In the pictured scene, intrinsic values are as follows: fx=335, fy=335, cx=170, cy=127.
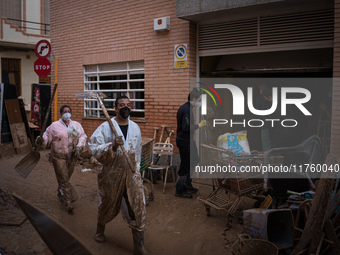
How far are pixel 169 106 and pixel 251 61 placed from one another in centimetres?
298

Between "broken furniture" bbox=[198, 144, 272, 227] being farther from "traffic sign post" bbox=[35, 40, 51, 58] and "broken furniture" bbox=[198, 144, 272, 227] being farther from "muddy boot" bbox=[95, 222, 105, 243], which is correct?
"traffic sign post" bbox=[35, 40, 51, 58]

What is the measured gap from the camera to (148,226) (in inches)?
214

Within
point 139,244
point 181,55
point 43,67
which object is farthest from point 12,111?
point 139,244

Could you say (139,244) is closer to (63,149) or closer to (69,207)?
(69,207)

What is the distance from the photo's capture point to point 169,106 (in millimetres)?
8750

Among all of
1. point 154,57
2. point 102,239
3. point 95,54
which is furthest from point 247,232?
point 95,54

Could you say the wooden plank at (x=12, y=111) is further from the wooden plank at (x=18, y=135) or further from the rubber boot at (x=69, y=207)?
the rubber boot at (x=69, y=207)

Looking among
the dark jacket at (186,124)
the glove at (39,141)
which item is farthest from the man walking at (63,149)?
the dark jacket at (186,124)

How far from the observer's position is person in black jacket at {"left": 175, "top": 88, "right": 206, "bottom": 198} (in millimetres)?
6730

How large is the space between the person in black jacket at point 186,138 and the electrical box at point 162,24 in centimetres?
258

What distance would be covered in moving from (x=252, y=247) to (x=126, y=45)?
23.8 feet

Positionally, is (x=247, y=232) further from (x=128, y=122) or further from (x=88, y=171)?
(x=88, y=171)

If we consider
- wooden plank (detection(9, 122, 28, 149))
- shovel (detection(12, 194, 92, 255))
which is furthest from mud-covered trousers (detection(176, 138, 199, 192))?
wooden plank (detection(9, 122, 28, 149))

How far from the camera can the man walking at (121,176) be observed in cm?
440
